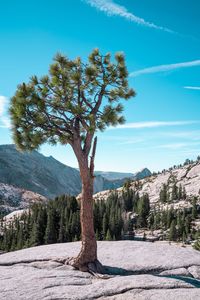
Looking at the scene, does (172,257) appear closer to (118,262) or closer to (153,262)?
(153,262)

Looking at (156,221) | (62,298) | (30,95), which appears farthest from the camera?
(156,221)

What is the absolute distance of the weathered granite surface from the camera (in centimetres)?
1761

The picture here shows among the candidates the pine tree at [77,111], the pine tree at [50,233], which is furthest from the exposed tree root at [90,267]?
the pine tree at [50,233]

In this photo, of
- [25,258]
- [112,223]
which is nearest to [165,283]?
[25,258]

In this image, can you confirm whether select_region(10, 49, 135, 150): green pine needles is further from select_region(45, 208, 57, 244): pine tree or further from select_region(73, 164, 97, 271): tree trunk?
select_region(45, 208, 57, 244): pine tree

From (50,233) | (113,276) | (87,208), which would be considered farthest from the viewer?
(50,233)

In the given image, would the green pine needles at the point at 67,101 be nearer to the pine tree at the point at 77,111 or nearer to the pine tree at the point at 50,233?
the pine tree at the point at 77,111

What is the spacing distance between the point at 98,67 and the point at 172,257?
15046 millimetres

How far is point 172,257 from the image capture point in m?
25.9

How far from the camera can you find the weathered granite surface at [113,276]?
17609 millimetres

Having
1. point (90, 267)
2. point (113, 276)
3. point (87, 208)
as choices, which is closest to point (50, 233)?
point (87, 208)

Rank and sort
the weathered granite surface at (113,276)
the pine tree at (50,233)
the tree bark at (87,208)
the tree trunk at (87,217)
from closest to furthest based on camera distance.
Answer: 1. the weathered granite surface at (113,276)
2. the tree trunk at (87,217)
3. the tree bark at (87,208)
4. the pine tree at (50,233)

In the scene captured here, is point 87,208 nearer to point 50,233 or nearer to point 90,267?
point 90,267

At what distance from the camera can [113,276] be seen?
21.6m
